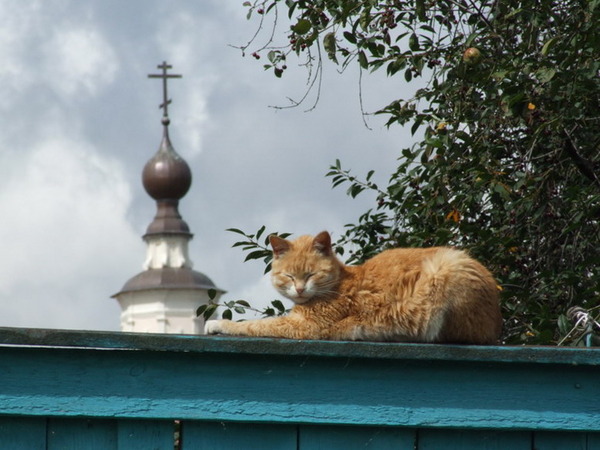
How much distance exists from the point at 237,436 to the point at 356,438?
0.31m

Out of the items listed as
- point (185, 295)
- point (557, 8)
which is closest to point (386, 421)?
point (557, 8)

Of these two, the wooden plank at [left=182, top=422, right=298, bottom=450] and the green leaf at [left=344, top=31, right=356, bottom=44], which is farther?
the green leaf at [left=344, top=31, right=356, bottom=44]

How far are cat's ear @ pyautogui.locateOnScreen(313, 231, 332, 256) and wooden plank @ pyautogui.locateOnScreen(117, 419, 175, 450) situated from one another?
140 centimetres

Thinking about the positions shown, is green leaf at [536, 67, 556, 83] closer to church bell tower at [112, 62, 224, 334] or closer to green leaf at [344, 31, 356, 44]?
green leaf at [344, 31, 356, 44]

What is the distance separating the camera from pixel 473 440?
2.64 m

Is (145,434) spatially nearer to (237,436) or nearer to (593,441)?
(237,436)

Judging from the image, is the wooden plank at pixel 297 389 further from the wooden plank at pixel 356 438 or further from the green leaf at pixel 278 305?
the green leaf at pixel 278 305

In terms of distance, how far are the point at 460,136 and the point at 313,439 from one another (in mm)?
2573

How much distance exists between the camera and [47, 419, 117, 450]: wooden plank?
2461 millimetres

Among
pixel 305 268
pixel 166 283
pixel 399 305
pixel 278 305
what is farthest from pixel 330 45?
pixel 166 283

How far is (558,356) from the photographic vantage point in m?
2.63

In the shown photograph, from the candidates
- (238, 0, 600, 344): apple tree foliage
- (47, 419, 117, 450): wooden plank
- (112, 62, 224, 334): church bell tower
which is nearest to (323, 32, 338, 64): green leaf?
(238, 0, 600, 344): apple tree foliage

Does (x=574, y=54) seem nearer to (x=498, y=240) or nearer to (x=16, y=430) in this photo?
(x=498, y=240)

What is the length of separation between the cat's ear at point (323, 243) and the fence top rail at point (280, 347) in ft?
4.05
